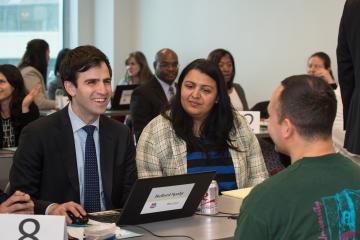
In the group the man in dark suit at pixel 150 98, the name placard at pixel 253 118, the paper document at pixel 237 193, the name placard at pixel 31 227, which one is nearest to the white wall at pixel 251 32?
the man in dark suit at pixel 150 98

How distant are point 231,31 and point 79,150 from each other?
219 inches

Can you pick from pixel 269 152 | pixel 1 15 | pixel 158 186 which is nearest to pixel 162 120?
pixel 158 186

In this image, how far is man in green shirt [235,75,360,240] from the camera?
1.75 meters

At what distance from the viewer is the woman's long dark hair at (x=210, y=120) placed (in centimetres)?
357

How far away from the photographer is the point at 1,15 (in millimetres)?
9648

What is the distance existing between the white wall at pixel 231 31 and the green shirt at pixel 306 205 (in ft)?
18.5

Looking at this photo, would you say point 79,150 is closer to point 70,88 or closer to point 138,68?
point 70,88

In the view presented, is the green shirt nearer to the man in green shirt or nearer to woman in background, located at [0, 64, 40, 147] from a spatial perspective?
the man in green shirt

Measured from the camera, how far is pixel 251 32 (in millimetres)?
8141

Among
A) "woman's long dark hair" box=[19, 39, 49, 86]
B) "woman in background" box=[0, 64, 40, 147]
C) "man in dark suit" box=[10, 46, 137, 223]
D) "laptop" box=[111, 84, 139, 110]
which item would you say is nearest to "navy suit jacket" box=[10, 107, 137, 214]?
"man in dark suit" box=[10, 46, 137, 223]

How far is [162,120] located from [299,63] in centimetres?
435

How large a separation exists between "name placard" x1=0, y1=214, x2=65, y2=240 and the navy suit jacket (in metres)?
0.70

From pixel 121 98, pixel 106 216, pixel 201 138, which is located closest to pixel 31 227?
pixel 106 216

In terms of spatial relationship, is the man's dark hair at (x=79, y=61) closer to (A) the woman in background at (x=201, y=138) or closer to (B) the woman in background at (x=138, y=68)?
(A) the woman in background at (x=201, y=138)
